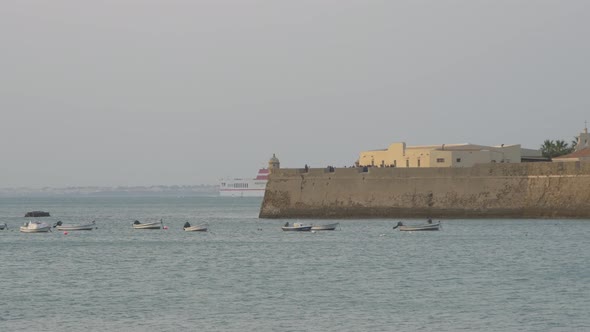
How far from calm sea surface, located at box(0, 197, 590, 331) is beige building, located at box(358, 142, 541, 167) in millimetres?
13737

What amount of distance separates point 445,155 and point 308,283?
3902 cm

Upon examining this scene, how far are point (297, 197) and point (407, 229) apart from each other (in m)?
13.2

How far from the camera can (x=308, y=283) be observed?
34688 millimetres

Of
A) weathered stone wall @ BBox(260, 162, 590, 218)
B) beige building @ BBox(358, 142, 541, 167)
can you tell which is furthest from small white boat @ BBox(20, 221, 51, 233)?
beige building @ BBox(358, 142, 541, 167)

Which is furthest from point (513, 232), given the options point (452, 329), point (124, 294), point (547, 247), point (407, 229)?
point (452, 329)

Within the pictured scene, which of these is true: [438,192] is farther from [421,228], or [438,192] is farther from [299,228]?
[299,228]

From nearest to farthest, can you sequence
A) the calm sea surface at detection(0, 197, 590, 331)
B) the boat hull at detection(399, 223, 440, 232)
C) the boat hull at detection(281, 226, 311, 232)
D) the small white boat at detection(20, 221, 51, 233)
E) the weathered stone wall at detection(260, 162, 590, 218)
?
the calm sea surface at detection(0, 197, 590, 331), the boat hull at detection(399, 223, 440, 232), the boat hull at detection(281, 226, 311, 232), the weathered stone wall at detection(260, 162, 590, 218), the small white boat at detection(20, 221, 51, 233)

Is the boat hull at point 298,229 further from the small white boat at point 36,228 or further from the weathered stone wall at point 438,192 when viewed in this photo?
the small white boat at point 36,228

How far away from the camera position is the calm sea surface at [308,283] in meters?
26.5

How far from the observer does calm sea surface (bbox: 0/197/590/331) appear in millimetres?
26547

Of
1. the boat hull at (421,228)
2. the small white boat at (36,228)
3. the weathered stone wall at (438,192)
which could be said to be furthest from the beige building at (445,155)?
the small white boat at (36,228)

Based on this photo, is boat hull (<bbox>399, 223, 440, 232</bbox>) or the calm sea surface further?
boat hull (<bbox>399, 223, 440, 232</bbox>)

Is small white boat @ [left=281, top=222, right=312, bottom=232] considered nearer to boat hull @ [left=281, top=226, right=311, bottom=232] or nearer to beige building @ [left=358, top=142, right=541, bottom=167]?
boat hull @ [left=281, top=226, right=311, bottom=232]

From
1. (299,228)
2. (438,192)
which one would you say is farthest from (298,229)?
(438,192)
